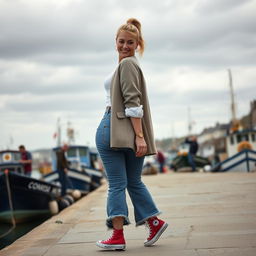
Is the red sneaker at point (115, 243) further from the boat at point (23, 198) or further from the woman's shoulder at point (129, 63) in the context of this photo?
the boat at point (23, 198)

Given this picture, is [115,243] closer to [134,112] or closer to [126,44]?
[134,112]

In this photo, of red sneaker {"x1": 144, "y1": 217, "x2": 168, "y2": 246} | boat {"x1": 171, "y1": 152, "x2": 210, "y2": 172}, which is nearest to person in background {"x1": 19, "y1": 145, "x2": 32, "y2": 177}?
red sneaker {"x1": 144, "y1": 217, "x2": 168, "y2": 246}

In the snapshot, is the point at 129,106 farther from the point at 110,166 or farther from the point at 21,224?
the point at 21,224

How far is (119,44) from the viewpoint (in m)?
4.21

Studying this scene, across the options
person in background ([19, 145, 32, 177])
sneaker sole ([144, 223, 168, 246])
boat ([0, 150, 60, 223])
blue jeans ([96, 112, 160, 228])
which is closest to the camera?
blue jeans ([96, 112, 160, 228])

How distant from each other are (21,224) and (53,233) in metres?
9.00

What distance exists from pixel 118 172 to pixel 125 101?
1.94ft

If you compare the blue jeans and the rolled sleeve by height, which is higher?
the rolled sleeve

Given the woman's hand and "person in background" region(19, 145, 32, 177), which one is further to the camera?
"person in background" region(19, 145, 32, 177)

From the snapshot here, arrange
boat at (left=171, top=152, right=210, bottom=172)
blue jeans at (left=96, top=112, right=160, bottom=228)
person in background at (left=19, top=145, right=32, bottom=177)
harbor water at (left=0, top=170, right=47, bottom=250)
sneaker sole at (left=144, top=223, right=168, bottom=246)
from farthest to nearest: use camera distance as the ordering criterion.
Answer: boat at (left=171, top=152, right=210, bottom=172)
person in background at (left=19, top=145, right=32, bottom=177)
harbor water at (left=0, top=170, right=47, bottom=250)
sneaker sole at (left=144, top=223, right=168, bottom=246)
blue jeans at (left=96, top=112, right=160, bottom=228)

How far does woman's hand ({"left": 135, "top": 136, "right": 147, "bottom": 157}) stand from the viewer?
3.98 metres

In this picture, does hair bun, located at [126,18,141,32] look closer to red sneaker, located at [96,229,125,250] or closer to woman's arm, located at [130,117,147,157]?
woman's arm, located at [130,117,147,157]

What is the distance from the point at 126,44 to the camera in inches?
165

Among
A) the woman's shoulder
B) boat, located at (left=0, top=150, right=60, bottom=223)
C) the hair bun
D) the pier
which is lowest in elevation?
boat, located at (left=0, top=150, right=60, bottom=223)
